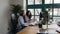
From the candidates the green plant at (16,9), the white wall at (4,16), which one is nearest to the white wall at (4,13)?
the white wall at (4,16)

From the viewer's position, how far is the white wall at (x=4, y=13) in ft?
18.4

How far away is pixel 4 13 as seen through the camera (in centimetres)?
605

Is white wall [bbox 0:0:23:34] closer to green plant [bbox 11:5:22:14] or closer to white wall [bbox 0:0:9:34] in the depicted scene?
white wall [bbox 0:0:9:34]

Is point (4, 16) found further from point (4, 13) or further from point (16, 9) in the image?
point (16, 9)

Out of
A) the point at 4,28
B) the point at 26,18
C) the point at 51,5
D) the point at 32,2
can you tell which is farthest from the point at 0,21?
the point at 51,5

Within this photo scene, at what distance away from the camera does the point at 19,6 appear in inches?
255

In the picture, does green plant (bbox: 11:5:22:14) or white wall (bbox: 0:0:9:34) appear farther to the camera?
green plant (bbox: 11:5:22:14)

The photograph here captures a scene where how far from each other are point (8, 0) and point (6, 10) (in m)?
0.52

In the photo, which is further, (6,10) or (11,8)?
(11,8)

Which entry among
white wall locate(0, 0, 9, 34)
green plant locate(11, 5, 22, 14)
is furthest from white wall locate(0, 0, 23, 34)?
green plant locate(11, 5, 22, 14)

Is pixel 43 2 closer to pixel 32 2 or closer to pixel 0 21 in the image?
pixel 32 2

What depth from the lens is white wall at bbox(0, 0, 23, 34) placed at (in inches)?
→ 221

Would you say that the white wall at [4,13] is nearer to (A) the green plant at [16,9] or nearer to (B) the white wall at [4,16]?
(B) the white wall at [4,16]

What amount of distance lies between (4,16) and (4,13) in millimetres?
140
